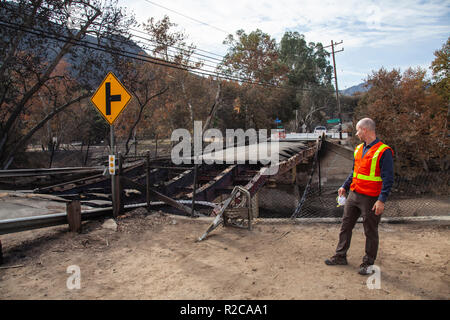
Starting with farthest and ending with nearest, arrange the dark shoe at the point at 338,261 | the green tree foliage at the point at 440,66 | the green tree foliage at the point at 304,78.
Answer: the green tree foliage at the point at 304,78 → the green tree foliage at the point at 440,66 → the dark shoe at the point at 338,261

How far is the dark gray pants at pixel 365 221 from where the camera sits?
385 cm

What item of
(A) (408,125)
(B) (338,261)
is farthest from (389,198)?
(B) (338,261)

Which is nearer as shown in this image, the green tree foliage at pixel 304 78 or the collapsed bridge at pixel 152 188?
the collapsed bridge at pixel 152 188

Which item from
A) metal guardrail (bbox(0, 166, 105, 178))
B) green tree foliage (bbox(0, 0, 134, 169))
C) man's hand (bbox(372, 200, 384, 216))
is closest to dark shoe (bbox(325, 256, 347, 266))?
man's hand (bbox(372, 200, 384, 216))

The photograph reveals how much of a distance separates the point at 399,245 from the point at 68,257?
17.6ft

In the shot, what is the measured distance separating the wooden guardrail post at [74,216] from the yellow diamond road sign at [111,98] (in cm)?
201

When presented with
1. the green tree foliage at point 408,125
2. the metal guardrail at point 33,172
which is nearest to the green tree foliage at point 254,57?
the green tree foliage at point 408,125

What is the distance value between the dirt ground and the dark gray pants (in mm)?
286

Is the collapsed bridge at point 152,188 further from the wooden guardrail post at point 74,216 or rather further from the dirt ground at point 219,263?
the dirt ground at point 219,263

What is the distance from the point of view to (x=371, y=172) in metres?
3.87

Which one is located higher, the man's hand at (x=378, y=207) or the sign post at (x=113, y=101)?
the sign post at (x=113, y=101)

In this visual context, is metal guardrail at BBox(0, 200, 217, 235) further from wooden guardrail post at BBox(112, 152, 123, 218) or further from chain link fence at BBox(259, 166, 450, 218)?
chain link fence at BBox(259, 166, 450, 218)

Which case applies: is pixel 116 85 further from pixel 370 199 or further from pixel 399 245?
pixel 399 245

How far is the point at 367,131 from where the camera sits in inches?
155
